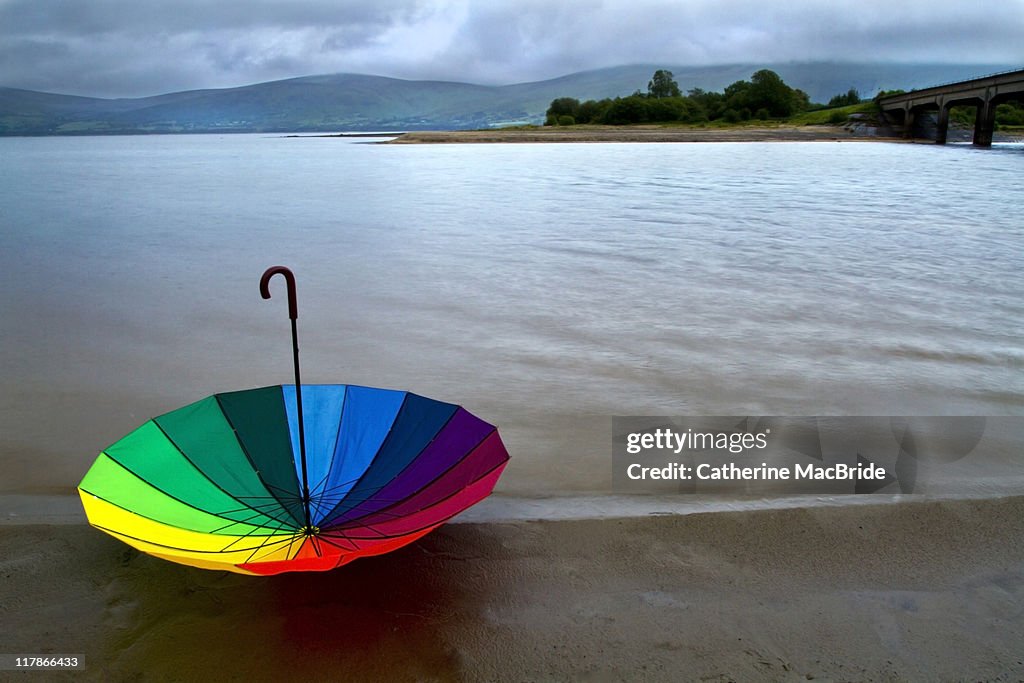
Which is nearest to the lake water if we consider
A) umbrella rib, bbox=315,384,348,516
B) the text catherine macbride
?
the text catherine macbride

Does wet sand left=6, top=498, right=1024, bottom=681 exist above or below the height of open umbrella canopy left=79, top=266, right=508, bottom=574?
below

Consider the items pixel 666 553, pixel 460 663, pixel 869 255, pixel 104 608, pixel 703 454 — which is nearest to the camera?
pixel 460 663

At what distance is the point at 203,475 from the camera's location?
3799 millimetres

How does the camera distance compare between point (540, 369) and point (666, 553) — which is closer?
point (666, 553)

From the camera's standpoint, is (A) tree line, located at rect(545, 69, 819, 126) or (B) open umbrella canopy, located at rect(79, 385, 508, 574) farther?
(A) tree line, located at rect(545, 69, 819, 126)

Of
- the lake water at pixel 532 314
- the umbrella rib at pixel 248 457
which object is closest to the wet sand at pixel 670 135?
the lake water at pixel 532 314

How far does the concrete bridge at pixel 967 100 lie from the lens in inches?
2504

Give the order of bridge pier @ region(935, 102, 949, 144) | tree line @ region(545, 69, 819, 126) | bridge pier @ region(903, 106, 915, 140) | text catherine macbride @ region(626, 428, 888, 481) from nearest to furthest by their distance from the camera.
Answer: text catherine macbride @ region(626, 428, 888, 481) → bridge pier @ region(935, 102, 949, 144) → bridge pier @ region(903, 106, 915, 140) → tree line @ region(545, 69, 819, 126)

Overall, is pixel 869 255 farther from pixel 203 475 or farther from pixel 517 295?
pixel 203 475

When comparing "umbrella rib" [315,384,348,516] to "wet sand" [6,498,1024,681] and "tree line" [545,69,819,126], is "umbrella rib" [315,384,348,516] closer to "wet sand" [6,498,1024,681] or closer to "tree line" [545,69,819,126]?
"wet sand" [6,498,1024,681]

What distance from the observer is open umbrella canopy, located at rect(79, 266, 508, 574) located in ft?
11.1

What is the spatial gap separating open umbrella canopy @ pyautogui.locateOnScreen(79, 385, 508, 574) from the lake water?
1217 millimetres

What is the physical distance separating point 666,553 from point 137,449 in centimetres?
260

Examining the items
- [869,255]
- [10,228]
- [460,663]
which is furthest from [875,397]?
[10,228]
